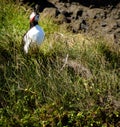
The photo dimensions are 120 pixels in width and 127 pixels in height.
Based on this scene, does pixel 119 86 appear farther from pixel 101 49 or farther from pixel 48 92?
pixel 101 49

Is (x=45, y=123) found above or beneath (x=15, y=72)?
beneath

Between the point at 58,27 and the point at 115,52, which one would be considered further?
the point at 58,27

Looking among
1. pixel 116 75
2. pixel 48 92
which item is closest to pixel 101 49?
pixel 116 75

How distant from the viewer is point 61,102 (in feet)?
21.1

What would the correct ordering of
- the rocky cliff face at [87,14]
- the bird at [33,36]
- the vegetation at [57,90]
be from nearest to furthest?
the vegetation at [57,90] → the bird at [33,36] → the rocky cliff face at [87,14]

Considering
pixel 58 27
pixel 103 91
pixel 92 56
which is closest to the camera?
pixel 103 91

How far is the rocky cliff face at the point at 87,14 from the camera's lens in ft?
31.5

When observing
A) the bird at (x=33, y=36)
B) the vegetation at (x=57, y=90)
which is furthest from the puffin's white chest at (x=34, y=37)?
the vegetation at (x=57, y=90)

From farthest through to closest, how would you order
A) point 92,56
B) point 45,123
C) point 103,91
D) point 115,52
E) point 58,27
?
point 58,27, point 115,52, point 92,56, point 103,91, point 45,123

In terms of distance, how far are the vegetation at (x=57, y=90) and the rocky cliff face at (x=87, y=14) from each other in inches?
78.2

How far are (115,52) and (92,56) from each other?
81 cm

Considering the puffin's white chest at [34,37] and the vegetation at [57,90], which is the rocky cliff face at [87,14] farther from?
the vegetation at [57,90]

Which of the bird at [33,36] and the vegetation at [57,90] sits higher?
the bird at [33,36]

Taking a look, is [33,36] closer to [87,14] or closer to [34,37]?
[34,37]
